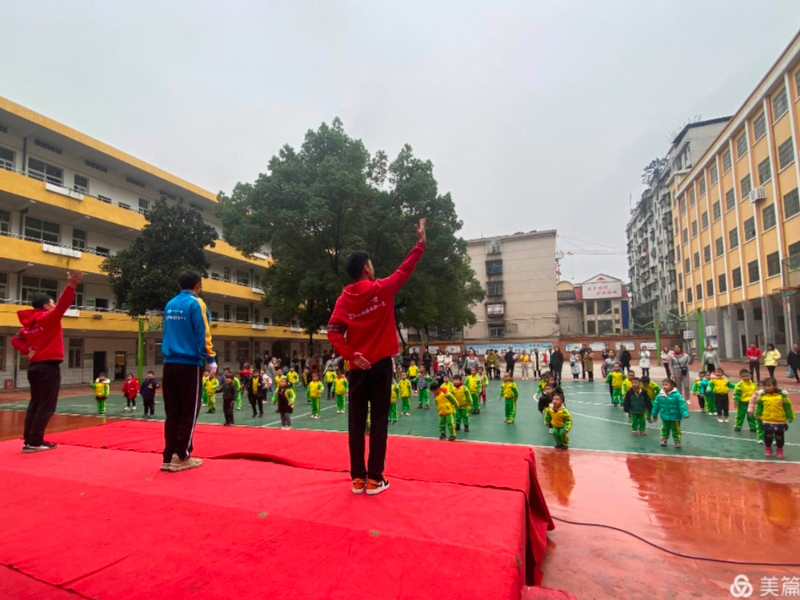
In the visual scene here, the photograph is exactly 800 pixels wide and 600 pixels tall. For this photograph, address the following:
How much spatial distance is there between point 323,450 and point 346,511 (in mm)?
1591

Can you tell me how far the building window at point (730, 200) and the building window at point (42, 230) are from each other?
3949 centimetres

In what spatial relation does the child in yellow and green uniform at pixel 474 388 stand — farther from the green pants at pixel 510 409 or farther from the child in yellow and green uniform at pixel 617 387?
the child in yellow and green uniform at pixel 617 387

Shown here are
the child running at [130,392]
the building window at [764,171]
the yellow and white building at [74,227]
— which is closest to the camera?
the child running at [130,392]

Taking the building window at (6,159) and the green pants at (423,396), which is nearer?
the green pants at (423,396)

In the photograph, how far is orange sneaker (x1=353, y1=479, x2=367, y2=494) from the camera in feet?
8.68

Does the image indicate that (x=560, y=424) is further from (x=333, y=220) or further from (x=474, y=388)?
(x=333, y=220)

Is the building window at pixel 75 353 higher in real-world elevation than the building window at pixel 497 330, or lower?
lower

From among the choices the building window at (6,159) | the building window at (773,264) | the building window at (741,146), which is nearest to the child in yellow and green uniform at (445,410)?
the building window at (773,264)

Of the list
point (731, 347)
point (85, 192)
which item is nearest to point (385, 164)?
point (85, 192)

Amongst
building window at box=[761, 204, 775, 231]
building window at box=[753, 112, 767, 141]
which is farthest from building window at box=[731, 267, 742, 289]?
building window at box=[753, 112, 767, 141]

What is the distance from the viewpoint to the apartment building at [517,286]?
160ft

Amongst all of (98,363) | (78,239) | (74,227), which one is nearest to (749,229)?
(78,239)

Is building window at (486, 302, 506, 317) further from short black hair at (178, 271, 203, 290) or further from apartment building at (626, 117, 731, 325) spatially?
short black hair at (178, 271, 203, 290)

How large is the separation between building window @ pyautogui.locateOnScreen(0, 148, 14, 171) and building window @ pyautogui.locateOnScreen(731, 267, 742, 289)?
134 ft
